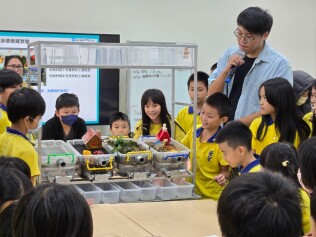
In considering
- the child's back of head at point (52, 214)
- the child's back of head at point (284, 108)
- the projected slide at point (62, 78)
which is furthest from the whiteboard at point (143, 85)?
the child's back of head at point (52, 214)

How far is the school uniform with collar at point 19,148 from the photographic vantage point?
238 centimetres

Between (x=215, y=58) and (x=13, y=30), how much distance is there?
2.24m

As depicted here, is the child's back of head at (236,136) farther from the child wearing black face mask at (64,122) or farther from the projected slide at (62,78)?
the projected slide at (62,78)

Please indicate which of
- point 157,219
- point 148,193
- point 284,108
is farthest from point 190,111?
point 157,219

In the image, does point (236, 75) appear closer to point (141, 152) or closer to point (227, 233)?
point (141, 152)

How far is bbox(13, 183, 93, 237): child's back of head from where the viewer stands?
3.55 ft

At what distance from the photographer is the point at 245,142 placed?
100.0 inches

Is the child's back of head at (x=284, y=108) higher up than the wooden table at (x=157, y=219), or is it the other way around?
the child's back of head at (x=284, y=108)

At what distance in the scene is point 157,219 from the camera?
2.30m

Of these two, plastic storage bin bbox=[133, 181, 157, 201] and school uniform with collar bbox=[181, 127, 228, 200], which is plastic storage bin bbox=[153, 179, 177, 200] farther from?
school uniform with collar bbox=[181, 127, 228, 200]

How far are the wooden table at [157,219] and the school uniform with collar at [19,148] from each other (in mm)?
373

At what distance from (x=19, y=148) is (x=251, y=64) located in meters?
1.44

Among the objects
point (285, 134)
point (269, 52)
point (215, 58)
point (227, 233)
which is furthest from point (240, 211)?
point (215, 58)

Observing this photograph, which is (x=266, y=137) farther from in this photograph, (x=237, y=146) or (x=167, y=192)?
(x=167, y=192)
